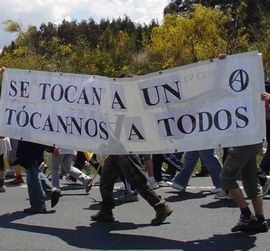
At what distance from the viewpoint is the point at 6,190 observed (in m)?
9.62

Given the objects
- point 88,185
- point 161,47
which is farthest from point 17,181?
point 161,47

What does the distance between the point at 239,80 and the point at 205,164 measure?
8.73ft

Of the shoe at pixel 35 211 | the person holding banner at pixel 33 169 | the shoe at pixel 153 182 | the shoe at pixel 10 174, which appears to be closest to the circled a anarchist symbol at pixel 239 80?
the person holding banner at pixel 33 169

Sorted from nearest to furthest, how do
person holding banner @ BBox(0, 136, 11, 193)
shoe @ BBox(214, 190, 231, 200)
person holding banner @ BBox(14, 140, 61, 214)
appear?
person holding banner @ BBox(14, 140, 61, 214) < shoe @ BBox(214, 190, 231, 200) < person holding banner @ BBox(0, 136, 11, 193)

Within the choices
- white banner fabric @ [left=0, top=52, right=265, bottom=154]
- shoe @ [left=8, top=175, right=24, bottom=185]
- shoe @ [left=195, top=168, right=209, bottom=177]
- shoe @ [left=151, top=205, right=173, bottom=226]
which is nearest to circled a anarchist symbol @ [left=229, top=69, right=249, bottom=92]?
white banner fabric @ [left=0, top=52, right=265, bottom=154]

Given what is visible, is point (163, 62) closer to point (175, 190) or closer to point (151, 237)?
point (175, 190)

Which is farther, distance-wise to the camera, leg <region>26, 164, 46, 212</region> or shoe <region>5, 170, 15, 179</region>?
shoe <region>5, 170, 15, 179</region>

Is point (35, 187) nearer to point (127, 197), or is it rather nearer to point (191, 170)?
point (127, 197)

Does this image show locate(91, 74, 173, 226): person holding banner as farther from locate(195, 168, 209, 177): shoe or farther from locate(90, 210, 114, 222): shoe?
locate(195, 168, 209, 177): shoe

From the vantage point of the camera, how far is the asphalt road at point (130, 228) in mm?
5996

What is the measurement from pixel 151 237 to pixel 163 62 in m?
35.2

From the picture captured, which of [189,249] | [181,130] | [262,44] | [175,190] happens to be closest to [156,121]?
[181,130]

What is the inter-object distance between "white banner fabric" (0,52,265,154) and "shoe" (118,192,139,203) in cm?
152

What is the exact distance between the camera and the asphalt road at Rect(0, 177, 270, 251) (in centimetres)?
600
